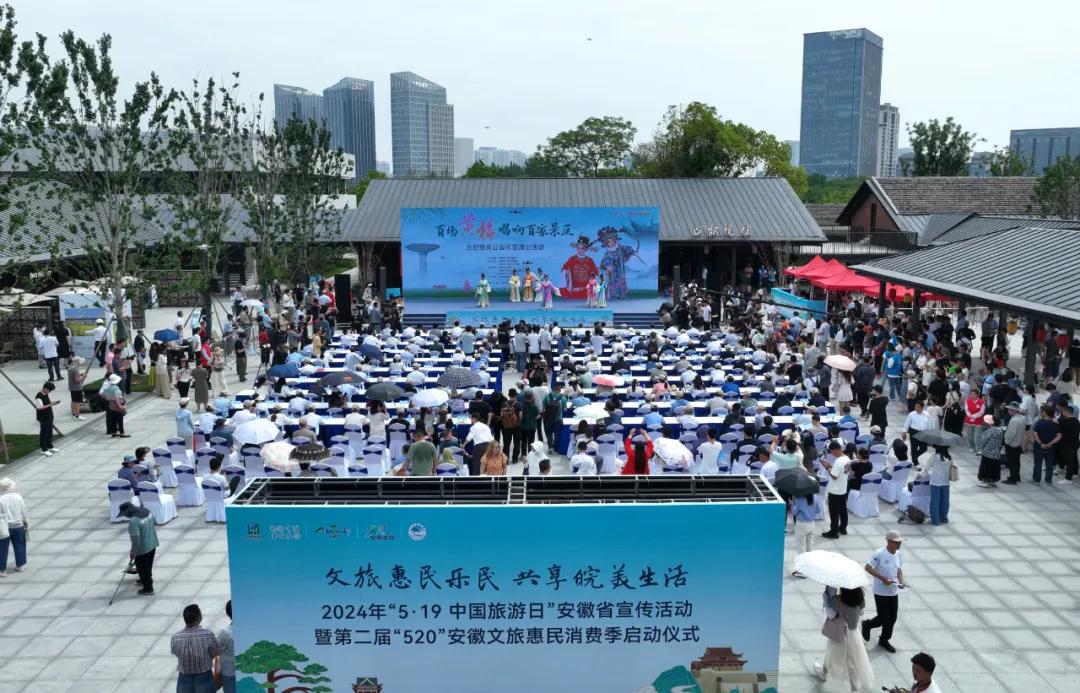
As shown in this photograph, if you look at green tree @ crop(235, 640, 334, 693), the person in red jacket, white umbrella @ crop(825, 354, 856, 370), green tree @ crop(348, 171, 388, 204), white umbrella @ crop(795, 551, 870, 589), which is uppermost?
green tree @ crop(348, 171, 388, 204)

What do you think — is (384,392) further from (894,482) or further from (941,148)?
(941,148)

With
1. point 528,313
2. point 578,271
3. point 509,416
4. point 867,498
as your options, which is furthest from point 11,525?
point 578,271

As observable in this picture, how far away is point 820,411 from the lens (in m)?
14.8

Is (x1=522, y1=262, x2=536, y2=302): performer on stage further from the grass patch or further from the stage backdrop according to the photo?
the grass patch

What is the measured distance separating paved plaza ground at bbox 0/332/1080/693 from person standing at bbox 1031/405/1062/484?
245mm

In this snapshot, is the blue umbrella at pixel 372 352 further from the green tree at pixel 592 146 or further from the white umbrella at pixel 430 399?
the green tree at pixel 592 146

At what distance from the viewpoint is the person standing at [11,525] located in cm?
1024

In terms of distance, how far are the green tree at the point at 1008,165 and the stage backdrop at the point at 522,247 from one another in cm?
3465

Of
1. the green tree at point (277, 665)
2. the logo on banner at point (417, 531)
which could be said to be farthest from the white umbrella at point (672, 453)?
the green tree at point (277, 665)

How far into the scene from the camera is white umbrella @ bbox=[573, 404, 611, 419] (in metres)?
13.5

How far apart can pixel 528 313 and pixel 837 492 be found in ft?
64.8

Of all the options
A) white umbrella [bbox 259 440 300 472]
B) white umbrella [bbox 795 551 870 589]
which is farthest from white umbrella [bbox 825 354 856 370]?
white umbrella [bbox 259 440 300 472]

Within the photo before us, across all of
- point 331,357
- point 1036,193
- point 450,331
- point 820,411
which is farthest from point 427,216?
point 1036,193

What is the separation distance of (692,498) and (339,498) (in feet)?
9.24
